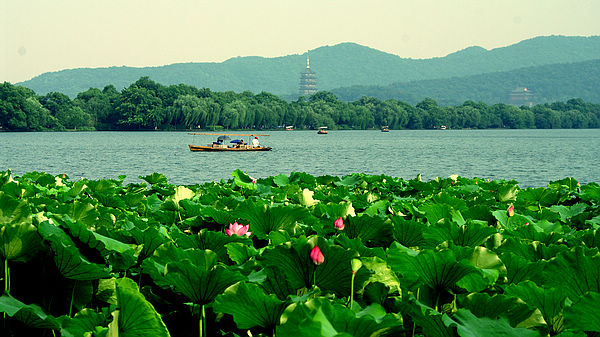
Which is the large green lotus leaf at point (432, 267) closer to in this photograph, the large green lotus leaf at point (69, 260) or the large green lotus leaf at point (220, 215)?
the large green lotus leaf at point (69, 260)

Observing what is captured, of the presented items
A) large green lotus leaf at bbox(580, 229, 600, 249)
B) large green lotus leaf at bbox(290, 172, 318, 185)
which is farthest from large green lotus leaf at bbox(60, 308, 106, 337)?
large green lotus leaf at bbox(290, 172, 318, 185)

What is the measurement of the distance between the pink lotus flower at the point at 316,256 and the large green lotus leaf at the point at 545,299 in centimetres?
54

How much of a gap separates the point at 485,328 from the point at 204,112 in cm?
11039

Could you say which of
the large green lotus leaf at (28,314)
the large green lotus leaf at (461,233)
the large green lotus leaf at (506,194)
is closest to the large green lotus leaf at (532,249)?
the large green lotus leaf at (461,233)

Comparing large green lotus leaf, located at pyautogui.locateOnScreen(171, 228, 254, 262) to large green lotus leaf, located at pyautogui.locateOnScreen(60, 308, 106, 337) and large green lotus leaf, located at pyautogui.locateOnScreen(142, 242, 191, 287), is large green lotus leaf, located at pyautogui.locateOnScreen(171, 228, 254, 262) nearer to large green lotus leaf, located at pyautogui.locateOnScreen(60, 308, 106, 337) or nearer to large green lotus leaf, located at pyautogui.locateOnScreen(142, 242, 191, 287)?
large green lotus leaf, located at pyautogui.locateOnScreen(142, 242, 191, 287)

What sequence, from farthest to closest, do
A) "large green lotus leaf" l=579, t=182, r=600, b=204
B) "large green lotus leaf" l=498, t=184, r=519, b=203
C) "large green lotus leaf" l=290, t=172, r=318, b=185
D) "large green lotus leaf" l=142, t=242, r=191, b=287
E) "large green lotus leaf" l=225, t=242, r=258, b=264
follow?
"large green lotus leaf" l=290, t=172, r=318, b=185
"large green lotus leaf" l=498, t=184, r=519, b=203
"large green lotus leaf" l=579, t=182, r=600, b=204
"large green lotus leaf" l=225, t=242, r=258, b=264
"large green lotus leaf" l=142, t=242, r=191, b=287

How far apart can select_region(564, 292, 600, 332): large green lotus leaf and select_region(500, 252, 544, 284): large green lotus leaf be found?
1.56 ft

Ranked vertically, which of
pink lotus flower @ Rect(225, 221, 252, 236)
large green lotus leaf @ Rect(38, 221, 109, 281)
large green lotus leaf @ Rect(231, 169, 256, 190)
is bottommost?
large green lotus leaf @ Rect(231, 169, 256, 190)

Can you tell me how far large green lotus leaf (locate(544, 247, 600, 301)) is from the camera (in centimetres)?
169

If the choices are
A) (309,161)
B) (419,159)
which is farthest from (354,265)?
(419,159)

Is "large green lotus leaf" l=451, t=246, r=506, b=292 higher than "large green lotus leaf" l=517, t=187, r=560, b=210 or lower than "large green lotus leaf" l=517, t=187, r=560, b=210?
higher

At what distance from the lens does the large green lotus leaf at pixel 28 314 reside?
4.98 feet

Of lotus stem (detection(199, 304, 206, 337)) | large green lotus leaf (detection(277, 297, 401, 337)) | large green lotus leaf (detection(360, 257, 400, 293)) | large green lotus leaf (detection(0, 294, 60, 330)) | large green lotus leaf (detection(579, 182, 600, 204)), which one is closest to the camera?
large green lotus leaf (detection(277, 297, 401, 337))

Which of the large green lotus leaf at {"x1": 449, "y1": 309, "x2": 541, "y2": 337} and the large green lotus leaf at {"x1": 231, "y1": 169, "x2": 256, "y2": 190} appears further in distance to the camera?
the large green lotus leaf at {"x1": 231, "y1": 169, "x2": 256, "y2": 190}
